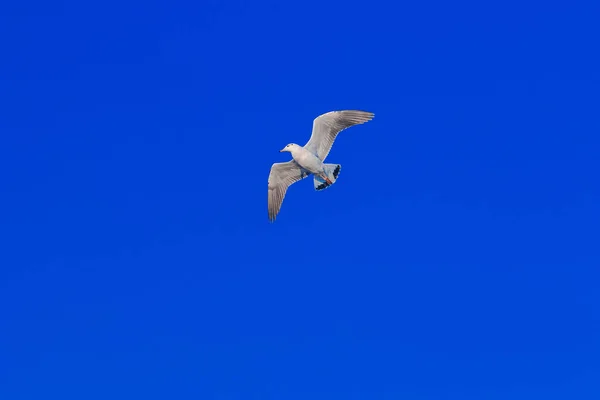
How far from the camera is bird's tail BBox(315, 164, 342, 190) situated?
203 ft

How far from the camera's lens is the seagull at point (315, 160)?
59.8m

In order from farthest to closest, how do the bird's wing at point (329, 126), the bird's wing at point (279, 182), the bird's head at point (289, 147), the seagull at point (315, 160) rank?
1. the bird's wing at point (279, 182)
2. the bird's head at point (289, 147)
3. the seagull at point (315, 160)
4. the bird's wing at point (329, 126)

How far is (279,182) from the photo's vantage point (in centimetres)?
→ 6353

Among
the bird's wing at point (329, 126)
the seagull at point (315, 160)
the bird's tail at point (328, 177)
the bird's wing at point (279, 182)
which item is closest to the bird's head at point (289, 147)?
the seagull at point (315, 160)

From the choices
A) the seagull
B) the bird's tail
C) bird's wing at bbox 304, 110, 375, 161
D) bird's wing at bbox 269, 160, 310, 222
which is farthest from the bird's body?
bird's wing at bbox 269, 160, 310, 222

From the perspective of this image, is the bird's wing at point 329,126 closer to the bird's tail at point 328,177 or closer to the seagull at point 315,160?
the seagull at point 315,160

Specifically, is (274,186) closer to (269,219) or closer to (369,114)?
(269,219)

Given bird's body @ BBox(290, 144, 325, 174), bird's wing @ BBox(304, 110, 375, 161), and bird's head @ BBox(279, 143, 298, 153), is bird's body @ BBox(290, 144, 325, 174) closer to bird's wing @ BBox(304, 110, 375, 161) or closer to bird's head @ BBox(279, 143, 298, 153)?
bird's head @ BBox(279, 143, 298, 153)

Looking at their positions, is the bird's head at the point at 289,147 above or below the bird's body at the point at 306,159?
above

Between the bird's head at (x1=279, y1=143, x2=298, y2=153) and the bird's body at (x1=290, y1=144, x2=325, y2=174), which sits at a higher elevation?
the bird's head at (x1=279, y1=143, x2=298, y2=153)

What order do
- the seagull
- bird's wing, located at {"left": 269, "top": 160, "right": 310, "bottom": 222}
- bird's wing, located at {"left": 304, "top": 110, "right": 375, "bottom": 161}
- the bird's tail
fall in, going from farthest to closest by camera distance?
bird's wing, located at {"left": 269, "top": 160, "right": 310, "bottom": 222}, the bird's tail, the seagull, bird's wing, located at {"left": 304, "top": 110, "right": 375, "bottom": 161}

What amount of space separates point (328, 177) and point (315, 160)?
1.86 m

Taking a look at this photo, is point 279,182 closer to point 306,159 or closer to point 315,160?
point 306,159

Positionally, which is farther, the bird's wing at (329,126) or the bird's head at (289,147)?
the bird's head at (289,147)
